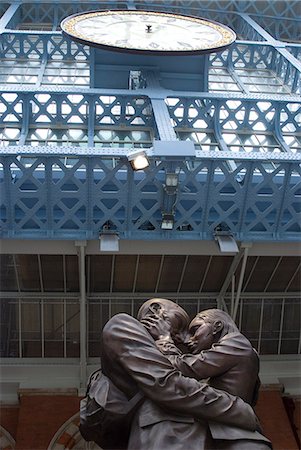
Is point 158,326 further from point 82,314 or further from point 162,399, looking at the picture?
point 82,314

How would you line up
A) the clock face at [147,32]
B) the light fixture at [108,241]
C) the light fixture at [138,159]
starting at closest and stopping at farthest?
1. the light fixture at [138,159]
2. the light fixture at [108,241]
3. the clock face at [147,32]

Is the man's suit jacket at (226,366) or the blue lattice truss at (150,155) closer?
the man's suit jacket at (226,366)

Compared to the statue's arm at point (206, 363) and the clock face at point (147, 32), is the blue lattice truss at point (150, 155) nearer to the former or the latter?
the clock face at point (147, 32)

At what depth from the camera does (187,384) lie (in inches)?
168

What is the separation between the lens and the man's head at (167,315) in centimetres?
487

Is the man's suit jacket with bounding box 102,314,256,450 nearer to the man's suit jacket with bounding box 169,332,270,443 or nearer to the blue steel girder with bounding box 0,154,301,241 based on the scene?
the man's suit jacket with bounding box 169,332,270,443

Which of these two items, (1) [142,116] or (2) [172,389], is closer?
(2) [172,389]

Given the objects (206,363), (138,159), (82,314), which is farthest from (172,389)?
(82,314)

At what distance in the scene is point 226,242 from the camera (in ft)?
35.5

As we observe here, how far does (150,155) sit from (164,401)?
613 cm

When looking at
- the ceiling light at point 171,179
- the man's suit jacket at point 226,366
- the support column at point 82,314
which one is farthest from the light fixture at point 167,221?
the man's suit jacket at point 226,366

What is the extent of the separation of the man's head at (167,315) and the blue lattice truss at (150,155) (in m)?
5.12

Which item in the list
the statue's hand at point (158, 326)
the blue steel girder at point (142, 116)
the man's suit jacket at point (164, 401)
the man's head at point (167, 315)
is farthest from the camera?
the blue steel girder at point (142, 116)

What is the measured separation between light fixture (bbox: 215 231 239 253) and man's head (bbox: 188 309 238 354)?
19.0 feet
